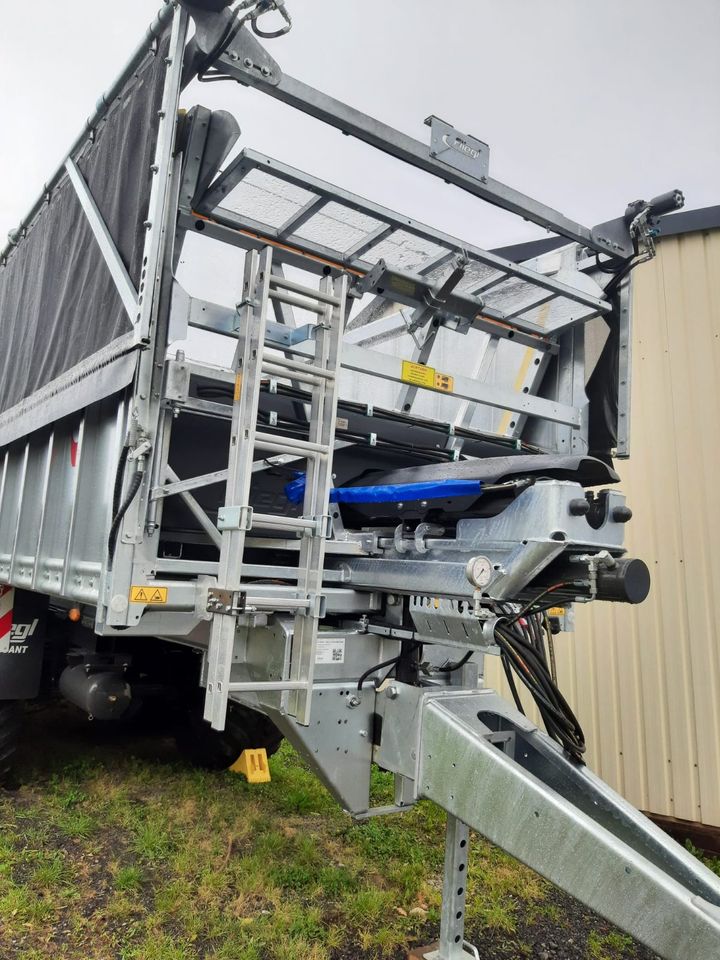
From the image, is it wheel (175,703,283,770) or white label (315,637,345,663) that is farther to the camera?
wheel (175,703,283,770)

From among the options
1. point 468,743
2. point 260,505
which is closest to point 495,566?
point 468,743

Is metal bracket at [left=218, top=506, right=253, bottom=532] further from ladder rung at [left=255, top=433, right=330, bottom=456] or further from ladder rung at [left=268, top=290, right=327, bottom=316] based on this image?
ladder rung at [left=268, top=290, right=327, bottom=316]

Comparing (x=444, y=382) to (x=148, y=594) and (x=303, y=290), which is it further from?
(x=148, y=594)

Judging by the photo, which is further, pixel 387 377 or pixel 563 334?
pixel 563 334

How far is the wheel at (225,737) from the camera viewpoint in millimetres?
4664

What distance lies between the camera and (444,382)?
3219mm

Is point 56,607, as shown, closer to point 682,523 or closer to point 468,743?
point 468,743

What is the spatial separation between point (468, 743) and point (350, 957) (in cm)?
128

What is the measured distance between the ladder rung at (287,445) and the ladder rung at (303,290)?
531 millimetres

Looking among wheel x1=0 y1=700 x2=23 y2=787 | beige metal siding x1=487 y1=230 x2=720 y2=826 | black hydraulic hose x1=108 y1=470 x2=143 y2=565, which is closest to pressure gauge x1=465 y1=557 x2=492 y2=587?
black hydraulic hose x1=108 y1=470 x2=143 y2=565

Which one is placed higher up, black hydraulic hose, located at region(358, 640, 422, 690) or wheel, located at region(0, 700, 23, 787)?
black hydraulic hose, located at region(358, 640, 422, 690)

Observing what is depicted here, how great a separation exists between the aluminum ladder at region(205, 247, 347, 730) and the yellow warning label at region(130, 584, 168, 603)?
188mm

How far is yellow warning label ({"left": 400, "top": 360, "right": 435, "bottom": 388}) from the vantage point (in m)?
3.13

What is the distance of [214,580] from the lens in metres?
2.48
